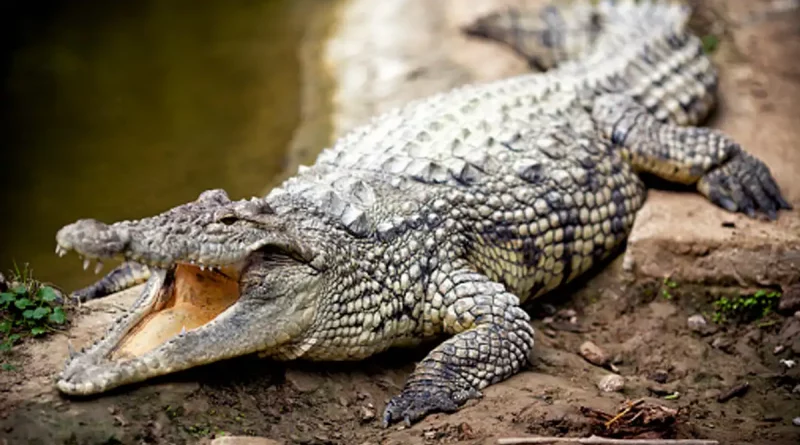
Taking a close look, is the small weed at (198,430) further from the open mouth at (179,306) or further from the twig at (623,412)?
the twig at (623,412)

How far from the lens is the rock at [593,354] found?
179 inches

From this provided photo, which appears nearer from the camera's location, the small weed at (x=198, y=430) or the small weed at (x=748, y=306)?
the small weed at (x=198, y=430)

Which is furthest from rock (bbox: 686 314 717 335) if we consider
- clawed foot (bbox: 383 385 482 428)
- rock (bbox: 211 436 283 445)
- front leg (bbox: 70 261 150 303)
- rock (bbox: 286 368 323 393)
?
front leg (bbox: 70 261 150 303)

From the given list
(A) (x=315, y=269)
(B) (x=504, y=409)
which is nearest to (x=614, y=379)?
(B) (x=504, y=409)

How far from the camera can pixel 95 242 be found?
10.5 ft

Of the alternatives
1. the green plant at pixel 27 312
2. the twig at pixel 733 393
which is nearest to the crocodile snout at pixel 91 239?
the green plant at pixel 27 312

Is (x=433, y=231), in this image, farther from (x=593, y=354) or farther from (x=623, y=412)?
(x=623, y=412)

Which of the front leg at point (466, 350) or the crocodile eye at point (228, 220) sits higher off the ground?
the crocodile eye at point (228, 220)

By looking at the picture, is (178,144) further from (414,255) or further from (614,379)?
(614,379)

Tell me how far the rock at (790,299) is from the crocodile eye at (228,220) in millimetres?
2966

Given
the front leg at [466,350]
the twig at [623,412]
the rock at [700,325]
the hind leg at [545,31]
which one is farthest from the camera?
the hind leg at [545,31]

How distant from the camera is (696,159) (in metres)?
5.48

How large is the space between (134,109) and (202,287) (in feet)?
14.0

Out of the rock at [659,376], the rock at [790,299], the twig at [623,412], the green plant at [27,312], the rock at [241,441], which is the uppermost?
the green plant at [27,312]
